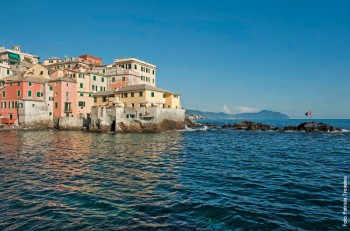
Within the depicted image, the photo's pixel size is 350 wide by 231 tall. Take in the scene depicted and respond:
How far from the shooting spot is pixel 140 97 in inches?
2341

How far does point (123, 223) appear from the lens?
941 cm

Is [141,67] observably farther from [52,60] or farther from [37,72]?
[52,60]

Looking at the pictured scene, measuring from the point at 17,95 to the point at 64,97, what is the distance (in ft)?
36.1

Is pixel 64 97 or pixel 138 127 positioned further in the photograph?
pixel 64 97

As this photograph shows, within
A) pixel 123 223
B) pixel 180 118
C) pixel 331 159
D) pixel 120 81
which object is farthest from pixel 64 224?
pixel 120 81

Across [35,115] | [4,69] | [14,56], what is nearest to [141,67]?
[35,115]

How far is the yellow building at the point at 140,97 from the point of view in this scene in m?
58.5

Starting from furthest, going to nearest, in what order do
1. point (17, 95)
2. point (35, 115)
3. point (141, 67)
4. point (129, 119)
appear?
point (141, 67)
point (35, 115)
point (17, 95)
point (129, 119)

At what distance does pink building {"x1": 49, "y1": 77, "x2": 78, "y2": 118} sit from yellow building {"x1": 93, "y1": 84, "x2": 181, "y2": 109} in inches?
236

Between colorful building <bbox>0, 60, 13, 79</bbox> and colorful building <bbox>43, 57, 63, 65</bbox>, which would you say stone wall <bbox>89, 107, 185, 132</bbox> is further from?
colorful building <bbox>43, 57, 63, 65</bbox>

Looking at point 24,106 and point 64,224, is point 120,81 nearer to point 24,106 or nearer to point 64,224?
point 24,106

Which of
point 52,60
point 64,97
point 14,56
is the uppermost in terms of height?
point 52,60

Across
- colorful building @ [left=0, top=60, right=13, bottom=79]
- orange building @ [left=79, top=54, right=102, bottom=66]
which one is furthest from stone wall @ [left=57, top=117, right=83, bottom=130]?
orange building @ [left=79, top=54, right=102, bottom=66]

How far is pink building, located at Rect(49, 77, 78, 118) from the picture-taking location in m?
63.8
